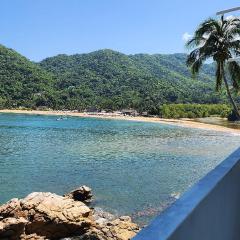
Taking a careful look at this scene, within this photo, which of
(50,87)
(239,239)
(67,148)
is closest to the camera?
(239,239)

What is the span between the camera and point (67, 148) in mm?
46125

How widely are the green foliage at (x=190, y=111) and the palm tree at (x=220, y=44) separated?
89608mm

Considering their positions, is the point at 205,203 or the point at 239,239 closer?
the point at 205,203

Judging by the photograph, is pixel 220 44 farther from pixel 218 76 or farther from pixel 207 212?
pixel 207 212

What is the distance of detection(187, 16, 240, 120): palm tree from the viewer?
25.1 m

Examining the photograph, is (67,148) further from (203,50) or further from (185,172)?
(203,50)

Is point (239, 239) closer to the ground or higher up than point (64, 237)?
higher up

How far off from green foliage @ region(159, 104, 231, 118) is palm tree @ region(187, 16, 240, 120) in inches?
3528

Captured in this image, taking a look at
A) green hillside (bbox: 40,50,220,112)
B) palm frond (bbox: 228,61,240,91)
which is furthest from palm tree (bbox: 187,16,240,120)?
green hillside (bbox: 40,50,220,112)

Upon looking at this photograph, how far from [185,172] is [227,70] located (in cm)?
799

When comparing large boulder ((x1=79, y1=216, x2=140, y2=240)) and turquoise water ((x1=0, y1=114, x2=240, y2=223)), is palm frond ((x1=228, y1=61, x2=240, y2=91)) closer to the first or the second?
turquoise water ((x1=0, y1=114, x2=240, y2=223))

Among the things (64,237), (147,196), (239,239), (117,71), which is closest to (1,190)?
(147,196)

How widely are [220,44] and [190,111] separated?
97107 mm

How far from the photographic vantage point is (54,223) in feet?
51.4
